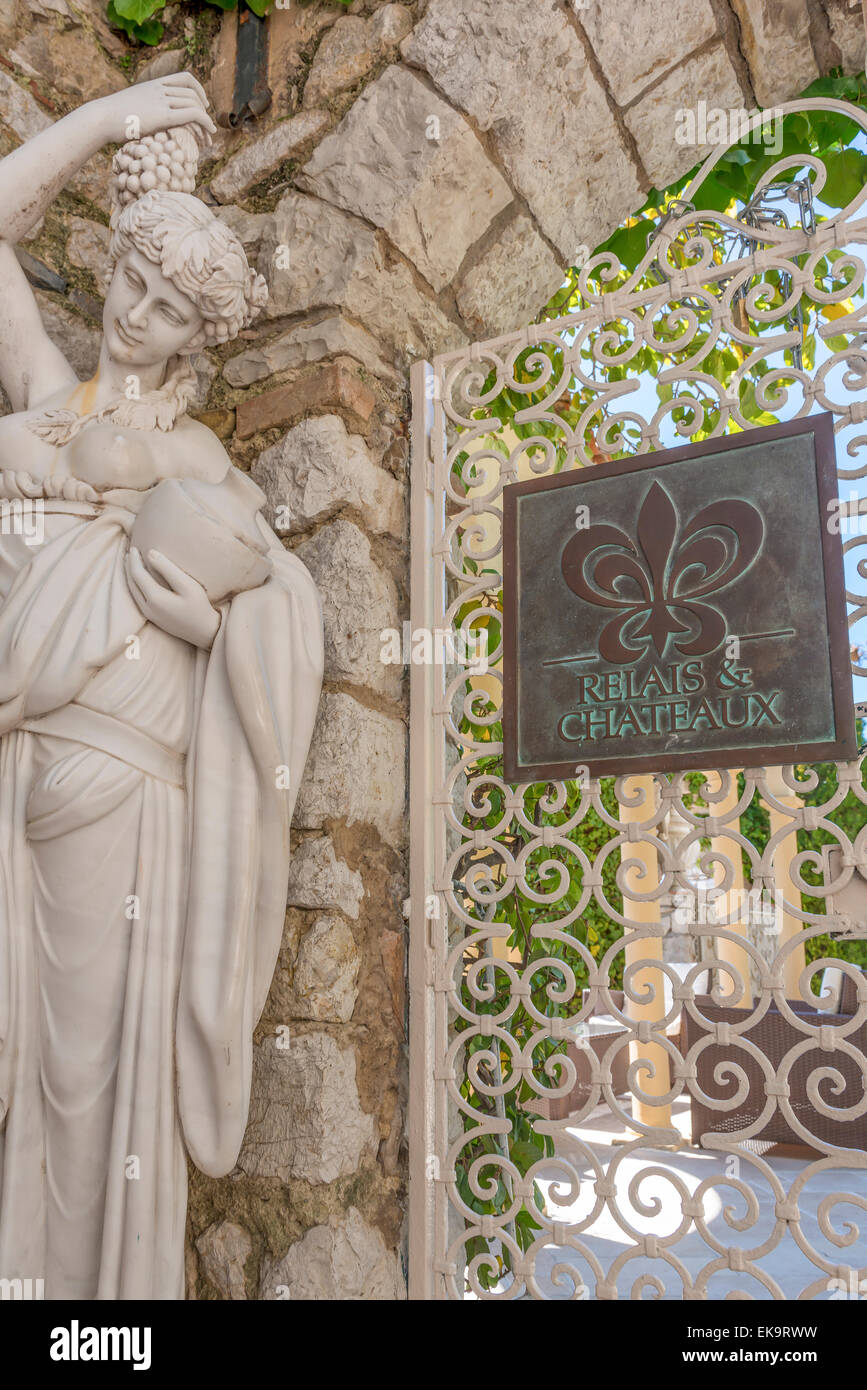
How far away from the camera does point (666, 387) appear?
1619mm

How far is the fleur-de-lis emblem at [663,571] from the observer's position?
4.85ft

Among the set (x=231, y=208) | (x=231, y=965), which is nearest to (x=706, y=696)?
(x=231, y=965)

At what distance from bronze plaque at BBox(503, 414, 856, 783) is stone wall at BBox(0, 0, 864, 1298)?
0.96ft

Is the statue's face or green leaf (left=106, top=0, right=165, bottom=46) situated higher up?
green leaf (left=106, top=0, right=165, bottom=46)

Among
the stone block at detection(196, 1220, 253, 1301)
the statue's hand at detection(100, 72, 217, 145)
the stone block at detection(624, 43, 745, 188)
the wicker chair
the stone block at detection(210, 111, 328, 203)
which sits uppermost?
the stone block at detection(624, 43, 745, 188)

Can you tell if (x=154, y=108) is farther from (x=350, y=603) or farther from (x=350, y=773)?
(x=350, y=773)

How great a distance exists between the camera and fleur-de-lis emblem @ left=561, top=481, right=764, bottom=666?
1.48m

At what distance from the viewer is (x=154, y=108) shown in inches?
60.0

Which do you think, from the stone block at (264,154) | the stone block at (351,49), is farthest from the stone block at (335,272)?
the stone block at (351,49)

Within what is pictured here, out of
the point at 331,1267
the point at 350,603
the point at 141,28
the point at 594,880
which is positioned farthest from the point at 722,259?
the point at 331,1267

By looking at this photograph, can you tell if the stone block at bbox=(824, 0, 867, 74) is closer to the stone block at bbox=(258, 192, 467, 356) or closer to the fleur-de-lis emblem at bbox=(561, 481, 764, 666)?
the stone block at bbox=(258, 192, 467, 356)

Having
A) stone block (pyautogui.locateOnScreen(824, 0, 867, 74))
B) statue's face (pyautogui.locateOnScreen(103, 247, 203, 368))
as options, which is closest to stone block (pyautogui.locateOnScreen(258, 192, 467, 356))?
statue's face (pyautogui.locateOnScreen(103, 247, 203, 368))

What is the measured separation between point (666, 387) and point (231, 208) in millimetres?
997

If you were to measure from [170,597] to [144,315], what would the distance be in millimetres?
460
